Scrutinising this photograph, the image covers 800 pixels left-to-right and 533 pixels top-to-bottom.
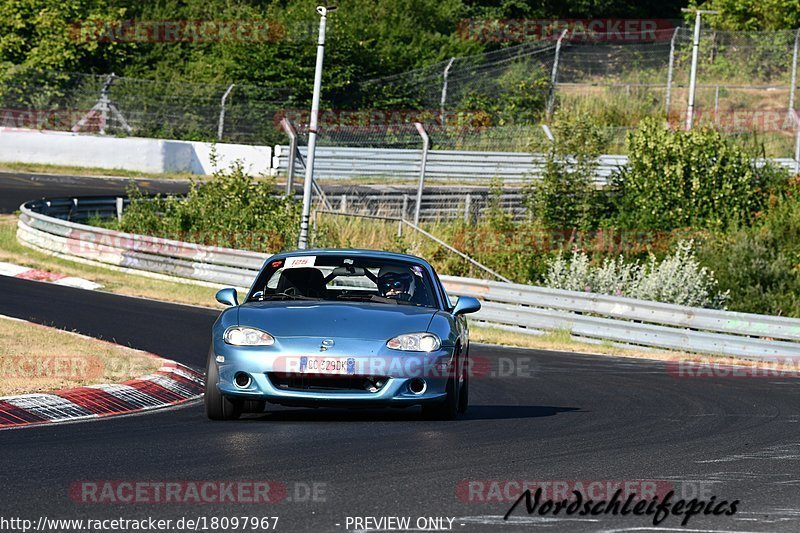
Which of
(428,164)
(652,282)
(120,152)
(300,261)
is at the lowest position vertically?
(652,282)

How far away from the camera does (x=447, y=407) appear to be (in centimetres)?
1028

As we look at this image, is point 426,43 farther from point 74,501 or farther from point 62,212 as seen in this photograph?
point 74,501

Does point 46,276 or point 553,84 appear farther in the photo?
point 553,84

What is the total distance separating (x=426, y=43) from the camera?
5612 cm

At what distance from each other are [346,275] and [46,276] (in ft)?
51.8

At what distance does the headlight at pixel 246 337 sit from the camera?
9773 millimetres

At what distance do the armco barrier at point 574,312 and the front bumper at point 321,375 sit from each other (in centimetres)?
1217

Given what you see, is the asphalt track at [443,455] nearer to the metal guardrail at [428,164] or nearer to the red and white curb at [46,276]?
the red and white curb at [46,276]

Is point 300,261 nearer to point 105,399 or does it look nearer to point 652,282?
point 105,399

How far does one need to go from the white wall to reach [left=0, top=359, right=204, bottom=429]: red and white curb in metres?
31.0

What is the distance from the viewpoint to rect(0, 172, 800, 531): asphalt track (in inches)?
250

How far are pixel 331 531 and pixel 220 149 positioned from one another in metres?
39.2

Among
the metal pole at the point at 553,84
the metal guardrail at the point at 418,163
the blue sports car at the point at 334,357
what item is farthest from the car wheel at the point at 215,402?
the metal pole at the point at 553,84

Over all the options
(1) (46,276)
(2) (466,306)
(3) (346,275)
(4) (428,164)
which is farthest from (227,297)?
(4) (428,164)
